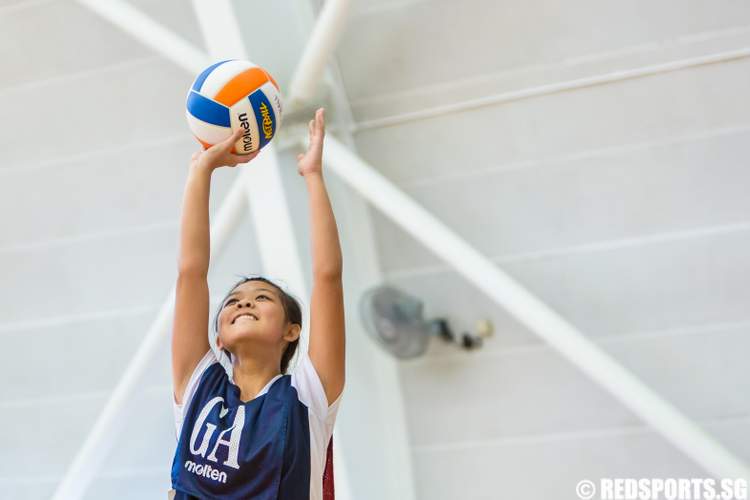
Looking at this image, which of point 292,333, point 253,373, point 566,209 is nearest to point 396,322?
point 566,209

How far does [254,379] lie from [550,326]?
1.75 metres

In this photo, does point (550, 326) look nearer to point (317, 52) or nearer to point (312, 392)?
point (317, 52)

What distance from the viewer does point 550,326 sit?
12.0 ft

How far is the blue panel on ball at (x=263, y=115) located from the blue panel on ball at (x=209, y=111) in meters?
0.09

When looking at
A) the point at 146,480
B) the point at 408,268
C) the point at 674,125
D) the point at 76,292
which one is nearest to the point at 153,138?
the point at 76,292

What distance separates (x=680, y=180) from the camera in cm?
417

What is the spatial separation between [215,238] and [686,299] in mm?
2251

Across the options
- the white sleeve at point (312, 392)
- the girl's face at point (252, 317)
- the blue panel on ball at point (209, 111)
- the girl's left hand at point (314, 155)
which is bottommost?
the white sleeve at point (312, 392)

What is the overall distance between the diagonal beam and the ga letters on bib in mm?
1631

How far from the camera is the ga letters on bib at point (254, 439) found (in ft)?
6.60

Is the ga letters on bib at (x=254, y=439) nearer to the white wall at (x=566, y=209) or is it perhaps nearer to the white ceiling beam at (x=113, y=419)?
the white ceiling beam at (x=113, y=419)

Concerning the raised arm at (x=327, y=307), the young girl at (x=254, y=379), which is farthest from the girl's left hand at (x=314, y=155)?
the raised arm at (x=327, y=307)

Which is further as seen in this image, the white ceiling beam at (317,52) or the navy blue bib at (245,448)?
the white ceiling beam at (317,52)

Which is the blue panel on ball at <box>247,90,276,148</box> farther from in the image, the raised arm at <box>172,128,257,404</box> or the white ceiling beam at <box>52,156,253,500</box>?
the white ceiling beam at <box>52,156,253,500</box>
